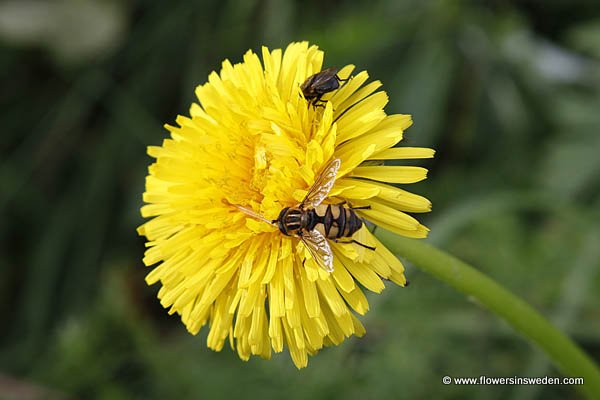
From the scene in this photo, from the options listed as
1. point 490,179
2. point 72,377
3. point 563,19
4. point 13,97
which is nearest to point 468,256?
point 490,179

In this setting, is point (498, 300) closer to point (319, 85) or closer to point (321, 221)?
point (321, 221)

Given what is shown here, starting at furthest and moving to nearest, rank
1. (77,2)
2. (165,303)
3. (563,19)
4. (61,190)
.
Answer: (61,190) → (77,2) → (563,19) → (165,303)

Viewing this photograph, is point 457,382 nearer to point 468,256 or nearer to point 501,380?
point 501,380

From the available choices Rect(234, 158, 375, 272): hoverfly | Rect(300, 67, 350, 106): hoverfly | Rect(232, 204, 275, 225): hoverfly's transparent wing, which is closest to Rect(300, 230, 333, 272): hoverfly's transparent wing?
Rect(234, 158, 375, 272): hoverfly

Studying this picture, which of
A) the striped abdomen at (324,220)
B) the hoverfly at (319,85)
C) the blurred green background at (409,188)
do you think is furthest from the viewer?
the blurred green background at (409,188)

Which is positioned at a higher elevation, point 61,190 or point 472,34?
point 61,190

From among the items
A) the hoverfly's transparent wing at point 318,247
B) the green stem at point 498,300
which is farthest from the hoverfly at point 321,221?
the green stem at point 498,300

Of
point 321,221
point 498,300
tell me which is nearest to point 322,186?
point 321,221

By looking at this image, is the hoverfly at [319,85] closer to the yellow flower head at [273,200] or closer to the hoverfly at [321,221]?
the yellow flower head at [273,200]
